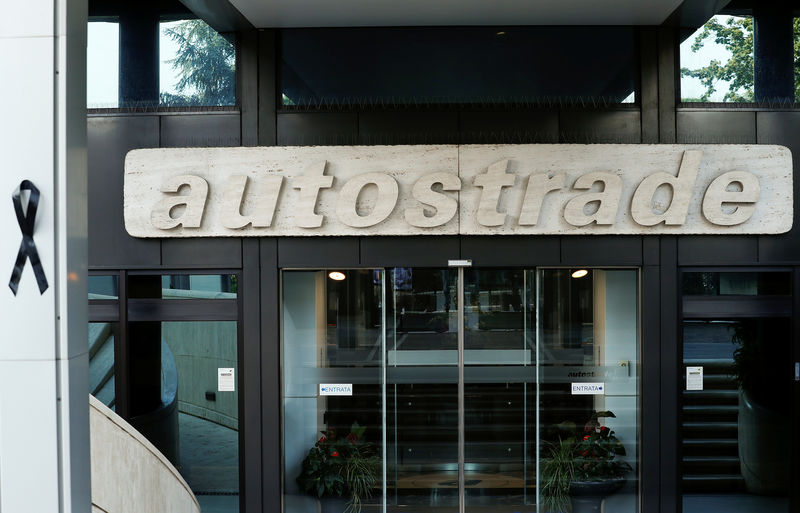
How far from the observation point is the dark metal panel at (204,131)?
6629 millimetres

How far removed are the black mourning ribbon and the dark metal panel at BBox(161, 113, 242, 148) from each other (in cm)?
378

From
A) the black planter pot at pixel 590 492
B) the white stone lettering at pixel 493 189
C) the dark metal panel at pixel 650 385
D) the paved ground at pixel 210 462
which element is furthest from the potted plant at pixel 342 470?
the dark metal panel at pixel 650 385

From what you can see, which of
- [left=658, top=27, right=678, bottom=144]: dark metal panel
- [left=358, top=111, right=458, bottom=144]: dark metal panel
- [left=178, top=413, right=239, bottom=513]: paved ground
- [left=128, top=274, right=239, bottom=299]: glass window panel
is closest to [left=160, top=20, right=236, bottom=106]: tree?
[left=358, top=111, right=458, bottom=144]: dark metal panel

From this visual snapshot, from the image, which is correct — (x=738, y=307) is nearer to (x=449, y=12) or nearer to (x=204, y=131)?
(x=449, y=12)

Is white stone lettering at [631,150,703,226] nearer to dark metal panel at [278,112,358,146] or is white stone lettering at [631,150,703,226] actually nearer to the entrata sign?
the entrata sign

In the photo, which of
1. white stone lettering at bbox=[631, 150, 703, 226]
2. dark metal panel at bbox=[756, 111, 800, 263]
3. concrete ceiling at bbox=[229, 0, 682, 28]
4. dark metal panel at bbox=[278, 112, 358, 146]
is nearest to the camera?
concrete ceiling at bbox=[229, 0, 682, 28]

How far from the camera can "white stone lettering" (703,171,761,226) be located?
6.39m

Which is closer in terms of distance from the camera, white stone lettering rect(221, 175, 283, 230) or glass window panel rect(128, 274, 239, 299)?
white stone lettering rect(221, 175, 283, 230)

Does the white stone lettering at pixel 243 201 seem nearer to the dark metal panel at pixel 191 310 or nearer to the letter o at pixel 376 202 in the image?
the letter o at pixel 376 202

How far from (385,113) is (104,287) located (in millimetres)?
3357

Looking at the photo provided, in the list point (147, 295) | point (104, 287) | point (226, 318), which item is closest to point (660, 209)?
point (226, 318)

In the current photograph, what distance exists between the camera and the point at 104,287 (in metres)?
6.72

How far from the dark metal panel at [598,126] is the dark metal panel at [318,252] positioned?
2.37 meters

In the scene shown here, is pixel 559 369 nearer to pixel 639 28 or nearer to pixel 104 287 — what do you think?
pixel 639 28
